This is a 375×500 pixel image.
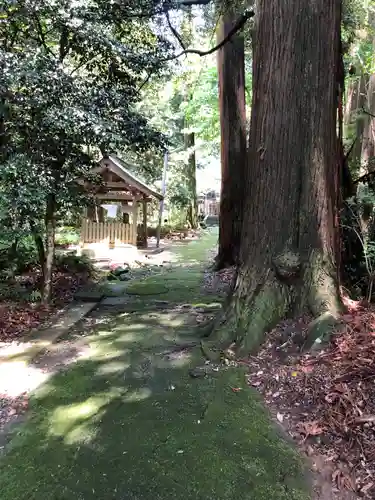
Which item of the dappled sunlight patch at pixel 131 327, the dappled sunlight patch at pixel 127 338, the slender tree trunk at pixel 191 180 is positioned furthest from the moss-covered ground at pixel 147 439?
the slender tree trunk at pixel 191 180

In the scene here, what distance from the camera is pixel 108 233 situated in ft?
50.2

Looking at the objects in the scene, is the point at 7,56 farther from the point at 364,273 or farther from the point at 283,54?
the point at 364,273

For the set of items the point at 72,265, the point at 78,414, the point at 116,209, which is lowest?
the point at 78,414

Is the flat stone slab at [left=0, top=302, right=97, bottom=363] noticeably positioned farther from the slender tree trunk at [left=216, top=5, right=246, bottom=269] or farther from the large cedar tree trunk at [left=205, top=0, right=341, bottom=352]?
the slender tree trunk at [left=216, top=5, right=246, bottom=269]

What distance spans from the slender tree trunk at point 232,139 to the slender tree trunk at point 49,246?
4573mm

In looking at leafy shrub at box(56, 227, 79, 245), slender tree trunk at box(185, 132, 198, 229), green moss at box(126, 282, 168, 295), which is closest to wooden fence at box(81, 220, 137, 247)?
leafy shrub at box(56, 227, 79, 245)

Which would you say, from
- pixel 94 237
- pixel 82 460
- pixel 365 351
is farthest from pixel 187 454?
pixel 94 237

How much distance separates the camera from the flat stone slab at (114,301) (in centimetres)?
686

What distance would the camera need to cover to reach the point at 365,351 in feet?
10.2

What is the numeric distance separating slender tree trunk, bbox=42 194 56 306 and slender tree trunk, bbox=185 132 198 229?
18310mm

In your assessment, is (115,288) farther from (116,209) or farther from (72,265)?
(116,209)

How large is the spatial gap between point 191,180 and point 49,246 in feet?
63.1

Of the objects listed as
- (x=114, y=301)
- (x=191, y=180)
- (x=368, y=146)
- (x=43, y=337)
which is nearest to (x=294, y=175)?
(x=43, y=337)

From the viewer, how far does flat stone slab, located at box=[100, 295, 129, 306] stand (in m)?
6.86
